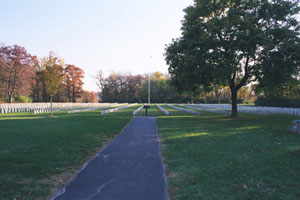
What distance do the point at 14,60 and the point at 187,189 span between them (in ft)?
185

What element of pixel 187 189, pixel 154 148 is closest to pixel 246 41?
pixel 154 148

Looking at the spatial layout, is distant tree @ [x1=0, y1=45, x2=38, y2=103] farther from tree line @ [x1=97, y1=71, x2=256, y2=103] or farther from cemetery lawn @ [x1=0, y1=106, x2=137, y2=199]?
cemetery lawn @ [x1=0, y1=106, x2=137, y2=199]

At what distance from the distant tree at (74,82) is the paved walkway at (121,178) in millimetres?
74884

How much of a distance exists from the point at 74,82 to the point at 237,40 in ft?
233

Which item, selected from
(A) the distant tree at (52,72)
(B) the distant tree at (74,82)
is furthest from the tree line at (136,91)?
(A) the distant tree at (52,72)

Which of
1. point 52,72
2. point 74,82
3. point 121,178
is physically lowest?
point 121,178

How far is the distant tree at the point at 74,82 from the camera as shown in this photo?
77.1 meters

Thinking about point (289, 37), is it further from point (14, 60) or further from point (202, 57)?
point (14, 60)

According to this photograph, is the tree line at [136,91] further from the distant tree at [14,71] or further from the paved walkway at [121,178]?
the paved walkway at [121,178]

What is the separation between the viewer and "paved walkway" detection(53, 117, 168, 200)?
421cm

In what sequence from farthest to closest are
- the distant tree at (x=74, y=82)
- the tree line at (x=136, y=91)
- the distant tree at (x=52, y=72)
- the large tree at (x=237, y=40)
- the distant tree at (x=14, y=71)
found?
the tree line at (x=136, y=91), the distant tree at (x=74, y=82), the distant tree at (x=14, y=71), the distant tree at (x=52, y=72), the large tree at (x=237, y=40)

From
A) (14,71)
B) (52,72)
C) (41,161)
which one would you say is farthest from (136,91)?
(41,161)

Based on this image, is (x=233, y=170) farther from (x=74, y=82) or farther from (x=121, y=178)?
(x=74, y=82)

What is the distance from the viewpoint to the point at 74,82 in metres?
78.4
